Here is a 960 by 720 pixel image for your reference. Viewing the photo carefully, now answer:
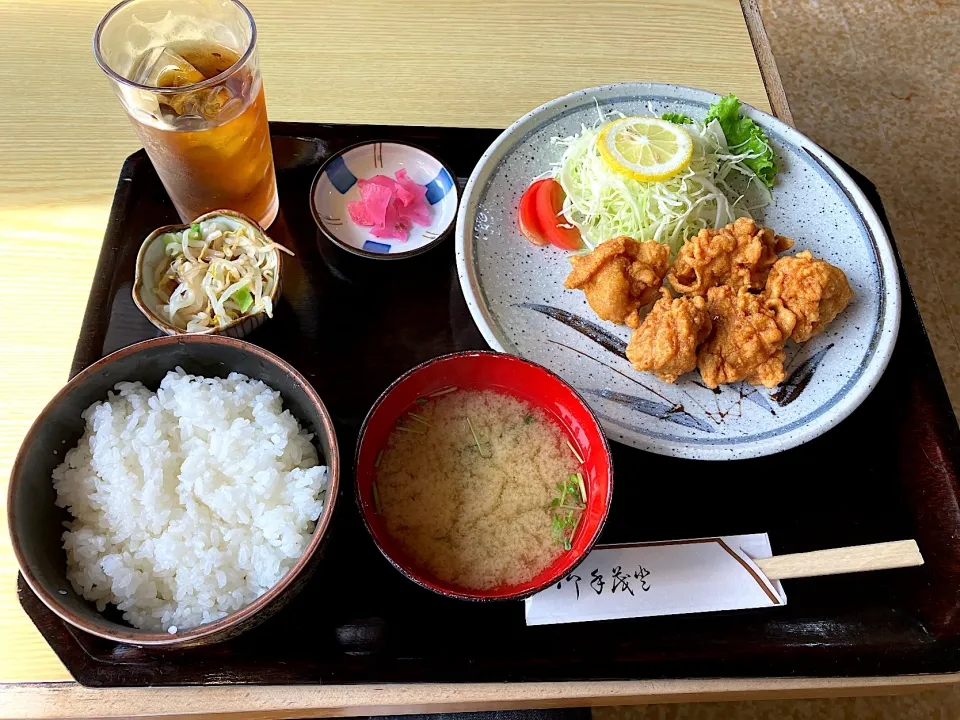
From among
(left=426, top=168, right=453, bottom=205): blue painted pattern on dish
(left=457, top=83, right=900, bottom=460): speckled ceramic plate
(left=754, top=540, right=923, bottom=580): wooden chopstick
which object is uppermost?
(left=426, top=168, right=453, bottom=205): blue painted pattern on dish

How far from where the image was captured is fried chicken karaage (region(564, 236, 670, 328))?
1925 mm

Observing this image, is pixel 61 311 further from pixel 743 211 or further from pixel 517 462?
pixel 743 211

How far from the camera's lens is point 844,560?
5.08 ft

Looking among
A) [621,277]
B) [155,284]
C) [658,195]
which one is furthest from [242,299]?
[658,195]

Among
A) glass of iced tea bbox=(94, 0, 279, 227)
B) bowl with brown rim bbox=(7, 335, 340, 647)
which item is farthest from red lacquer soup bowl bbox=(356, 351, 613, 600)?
glass of iced tea bbox=(94, 0, 279, 227)

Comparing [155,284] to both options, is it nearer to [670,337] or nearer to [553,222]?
[553,222]

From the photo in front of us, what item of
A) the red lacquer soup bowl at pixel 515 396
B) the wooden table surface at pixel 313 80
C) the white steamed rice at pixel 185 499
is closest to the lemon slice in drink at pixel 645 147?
the wooden table surface at pixel 313 80

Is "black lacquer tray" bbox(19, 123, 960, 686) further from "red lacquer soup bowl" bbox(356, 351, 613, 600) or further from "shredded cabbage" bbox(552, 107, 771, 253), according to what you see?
"shredded cabbage" bbox(552, 107, 771, 253)

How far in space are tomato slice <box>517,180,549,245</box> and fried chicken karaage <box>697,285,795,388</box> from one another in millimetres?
548

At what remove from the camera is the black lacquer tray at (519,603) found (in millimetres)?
1501

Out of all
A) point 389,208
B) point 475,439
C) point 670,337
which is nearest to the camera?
point 475,439

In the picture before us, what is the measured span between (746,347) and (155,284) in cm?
150

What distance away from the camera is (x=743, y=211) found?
2203 millimetres

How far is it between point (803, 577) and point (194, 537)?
4.29ft
